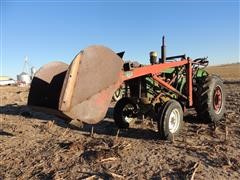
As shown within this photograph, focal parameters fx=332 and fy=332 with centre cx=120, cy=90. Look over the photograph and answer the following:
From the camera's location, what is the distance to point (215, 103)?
→ 9.08m

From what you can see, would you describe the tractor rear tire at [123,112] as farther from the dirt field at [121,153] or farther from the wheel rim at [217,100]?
the wheel rim at [217,100]

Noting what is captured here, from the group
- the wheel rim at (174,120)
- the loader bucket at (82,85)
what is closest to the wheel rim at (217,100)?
the wheel rim at (174,120)

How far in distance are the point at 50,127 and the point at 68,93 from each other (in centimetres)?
395

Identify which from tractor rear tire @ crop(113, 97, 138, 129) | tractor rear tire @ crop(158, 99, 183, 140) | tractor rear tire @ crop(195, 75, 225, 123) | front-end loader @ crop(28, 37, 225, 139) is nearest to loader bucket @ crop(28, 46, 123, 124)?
front-end loader @ crop(28, 37, 225, 139)

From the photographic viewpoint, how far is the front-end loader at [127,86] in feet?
17.8

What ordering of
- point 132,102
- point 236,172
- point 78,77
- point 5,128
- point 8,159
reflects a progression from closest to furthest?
1. point 236,172
2. point 78,77
3. point 8,159
4. point 132,102
5. point 5,128

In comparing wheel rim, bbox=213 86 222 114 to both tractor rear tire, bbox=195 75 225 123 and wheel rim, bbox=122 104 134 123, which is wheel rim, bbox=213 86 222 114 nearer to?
tractor rear tire, bbox=195 75 225 123

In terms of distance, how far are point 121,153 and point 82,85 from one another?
1466 mm

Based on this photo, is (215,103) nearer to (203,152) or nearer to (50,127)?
(203,152)

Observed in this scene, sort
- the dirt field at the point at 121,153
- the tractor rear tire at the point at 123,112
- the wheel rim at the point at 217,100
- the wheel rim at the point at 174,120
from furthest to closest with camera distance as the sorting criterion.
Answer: the wheel rim at the point at 217,100
the tractor rear tire at the point at 123,112
the wheel rim at the point at 174,120
the dirt field at the point at 121,153

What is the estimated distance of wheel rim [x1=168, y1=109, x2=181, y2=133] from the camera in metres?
7.03

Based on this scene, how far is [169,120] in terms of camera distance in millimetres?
6836

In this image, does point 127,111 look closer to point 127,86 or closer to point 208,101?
point 127,86

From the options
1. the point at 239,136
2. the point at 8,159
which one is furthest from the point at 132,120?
the point at 8,159
